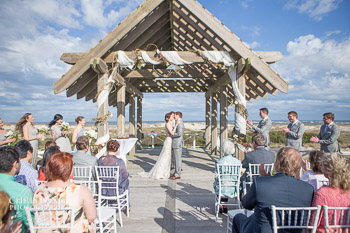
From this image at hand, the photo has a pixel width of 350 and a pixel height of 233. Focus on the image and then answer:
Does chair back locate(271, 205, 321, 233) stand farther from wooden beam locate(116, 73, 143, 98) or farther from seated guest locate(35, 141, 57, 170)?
wooden beam locate(116, 73, 143, 98)

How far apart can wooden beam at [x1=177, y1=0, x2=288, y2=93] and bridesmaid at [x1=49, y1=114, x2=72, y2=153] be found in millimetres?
4317

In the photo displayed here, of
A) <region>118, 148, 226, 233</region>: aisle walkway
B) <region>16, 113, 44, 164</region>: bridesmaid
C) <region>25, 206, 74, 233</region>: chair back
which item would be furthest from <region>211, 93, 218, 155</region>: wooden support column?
<region>25, 206, 74, 233</region>: chair back

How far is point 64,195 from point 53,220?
23 centimetres

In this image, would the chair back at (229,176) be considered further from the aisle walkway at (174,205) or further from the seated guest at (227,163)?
the aisle walkway at (174,205)

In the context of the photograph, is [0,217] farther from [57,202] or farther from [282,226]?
[282,226]

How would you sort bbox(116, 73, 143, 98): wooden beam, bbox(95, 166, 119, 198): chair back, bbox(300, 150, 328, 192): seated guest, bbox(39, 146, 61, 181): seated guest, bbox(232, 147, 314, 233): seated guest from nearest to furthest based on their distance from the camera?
bbox(232, 147, 314, 233): seated guest, bbox(300, 150, 328, 192): seated guest, bbox(39, 146, 61, 181): seated guest, bbox(95, 166, 119, 198): chair back, bbox(116, 73, 143, 98): wooden beam

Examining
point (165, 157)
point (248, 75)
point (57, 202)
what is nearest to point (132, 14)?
point (248, 75)

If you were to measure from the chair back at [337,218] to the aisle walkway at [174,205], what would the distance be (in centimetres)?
175

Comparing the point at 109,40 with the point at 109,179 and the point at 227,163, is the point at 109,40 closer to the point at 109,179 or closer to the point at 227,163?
the point at 109,179

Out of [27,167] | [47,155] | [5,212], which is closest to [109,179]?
[47,155]

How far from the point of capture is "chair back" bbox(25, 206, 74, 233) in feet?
6.32

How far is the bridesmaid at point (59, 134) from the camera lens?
5477mm

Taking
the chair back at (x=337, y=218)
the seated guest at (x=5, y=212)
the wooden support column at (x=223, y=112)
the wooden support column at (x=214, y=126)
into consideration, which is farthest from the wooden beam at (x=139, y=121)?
the chair back at (x=337, y=218)

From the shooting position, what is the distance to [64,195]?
6.66ft
